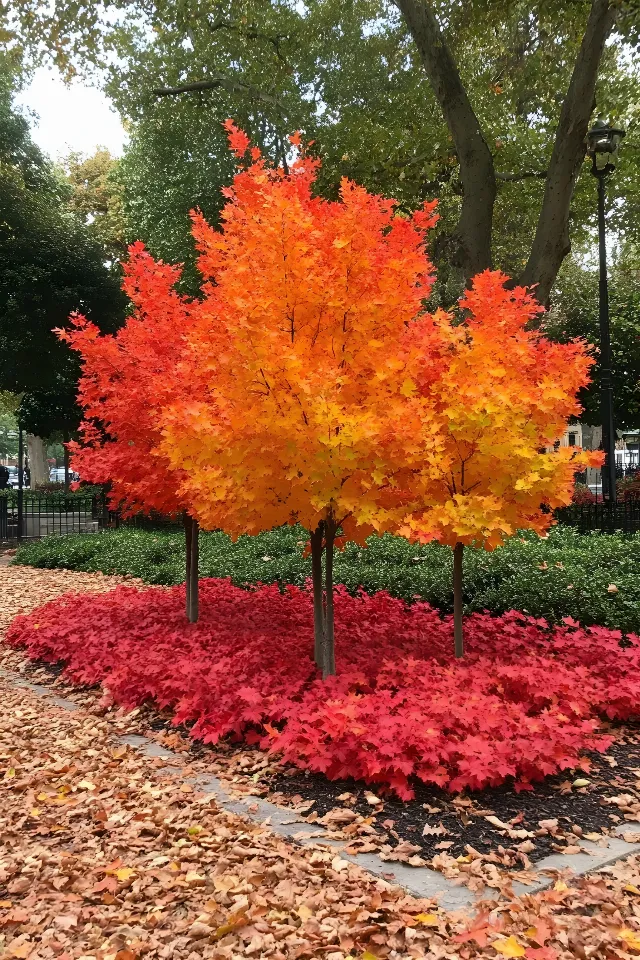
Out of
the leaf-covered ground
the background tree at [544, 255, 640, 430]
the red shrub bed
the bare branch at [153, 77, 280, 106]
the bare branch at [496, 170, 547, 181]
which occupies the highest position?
the bare branch at [153, 77, 280, 106]

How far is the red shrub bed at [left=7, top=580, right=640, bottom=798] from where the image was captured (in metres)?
3.88

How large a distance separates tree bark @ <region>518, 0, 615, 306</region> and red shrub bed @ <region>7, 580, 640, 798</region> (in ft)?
19.4

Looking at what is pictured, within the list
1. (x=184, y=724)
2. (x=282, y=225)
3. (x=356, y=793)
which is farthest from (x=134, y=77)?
(x=356, y=793)

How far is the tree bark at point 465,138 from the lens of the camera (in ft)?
35.2

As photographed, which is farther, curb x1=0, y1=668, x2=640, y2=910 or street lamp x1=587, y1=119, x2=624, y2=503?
street lamp x1=587, y1=119, x2=624, y2=503

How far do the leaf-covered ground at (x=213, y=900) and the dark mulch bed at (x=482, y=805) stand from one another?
39 centimetres

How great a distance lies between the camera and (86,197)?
30.5 m

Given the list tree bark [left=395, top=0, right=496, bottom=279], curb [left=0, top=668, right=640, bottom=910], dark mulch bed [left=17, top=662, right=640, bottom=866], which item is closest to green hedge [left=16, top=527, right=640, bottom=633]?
dark mulch bed [left=17, top=662, right=640, bottom=866]

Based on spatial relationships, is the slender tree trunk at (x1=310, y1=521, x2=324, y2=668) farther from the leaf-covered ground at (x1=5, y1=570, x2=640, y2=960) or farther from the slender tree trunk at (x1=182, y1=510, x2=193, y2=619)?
the slender tree trunk at (x1=182, y1=510, x2=193, y2=619)

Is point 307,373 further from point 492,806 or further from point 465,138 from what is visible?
point 465,138

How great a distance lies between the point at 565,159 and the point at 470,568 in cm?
644

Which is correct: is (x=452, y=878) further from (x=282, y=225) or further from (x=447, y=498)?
(x=282, y=225)

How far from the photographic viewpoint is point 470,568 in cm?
797

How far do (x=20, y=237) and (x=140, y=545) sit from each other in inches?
358
